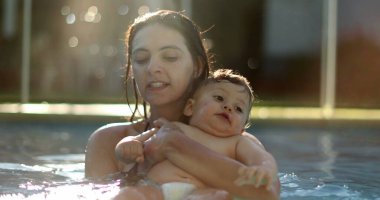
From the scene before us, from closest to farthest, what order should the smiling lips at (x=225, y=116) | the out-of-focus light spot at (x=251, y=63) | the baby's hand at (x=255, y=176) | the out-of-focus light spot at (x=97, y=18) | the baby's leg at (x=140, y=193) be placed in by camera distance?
the baby's hand at (x=255, y=176), the baby's leg at (x=140, y=193), the smiling lips at (x=225, y=116), the out-of-focus light spot at (x=251, y=63), the out-of-focus light spot at (x=97, y=18)

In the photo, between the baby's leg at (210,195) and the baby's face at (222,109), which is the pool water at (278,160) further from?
the baby's face at (222,109)

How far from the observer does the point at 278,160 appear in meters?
5.50

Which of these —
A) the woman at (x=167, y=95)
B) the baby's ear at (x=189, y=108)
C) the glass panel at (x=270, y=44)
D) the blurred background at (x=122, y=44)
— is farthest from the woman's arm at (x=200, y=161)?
the glass panel at (x=270, y=44)

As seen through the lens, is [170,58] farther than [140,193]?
Yes

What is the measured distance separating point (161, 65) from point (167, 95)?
5.2 inches

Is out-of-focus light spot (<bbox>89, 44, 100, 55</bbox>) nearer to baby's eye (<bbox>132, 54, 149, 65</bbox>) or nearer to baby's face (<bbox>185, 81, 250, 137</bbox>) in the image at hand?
baby's eye (<bbox>132, 54, 149, 65</bbox>)

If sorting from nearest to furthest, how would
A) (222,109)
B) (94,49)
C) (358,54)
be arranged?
(222,109) < (358,54) < (94,49)

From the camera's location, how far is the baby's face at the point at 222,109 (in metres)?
2.99

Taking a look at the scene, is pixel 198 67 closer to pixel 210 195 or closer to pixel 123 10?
pixel 210 195

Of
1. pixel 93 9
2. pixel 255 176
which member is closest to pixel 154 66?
pixel 255 176

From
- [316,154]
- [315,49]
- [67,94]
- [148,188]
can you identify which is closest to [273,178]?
[148,188]

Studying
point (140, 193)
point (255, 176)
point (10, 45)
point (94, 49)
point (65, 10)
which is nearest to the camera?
point (255, 176)

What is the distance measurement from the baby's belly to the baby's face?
0.24 m

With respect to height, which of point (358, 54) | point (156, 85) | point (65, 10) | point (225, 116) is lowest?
point (358, 54)
